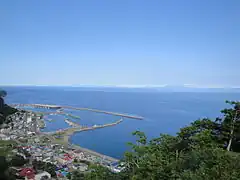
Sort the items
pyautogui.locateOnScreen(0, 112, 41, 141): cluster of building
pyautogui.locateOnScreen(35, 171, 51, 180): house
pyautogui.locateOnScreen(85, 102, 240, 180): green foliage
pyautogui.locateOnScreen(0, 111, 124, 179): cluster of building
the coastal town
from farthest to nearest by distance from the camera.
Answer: pyautogui.locateOnScreen(0, 112, 41, 141): cluster of building < pyautogui.locateOnScreen(0, 111, 124, 179): cluster of building < the coastal town < pyautogui.locateOnScreen(35, 171, 51, 180): house < pyautogui.locateOnScreen(85, 102, 240, 180): green foliage

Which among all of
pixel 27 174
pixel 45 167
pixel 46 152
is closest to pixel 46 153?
pixel 46 152

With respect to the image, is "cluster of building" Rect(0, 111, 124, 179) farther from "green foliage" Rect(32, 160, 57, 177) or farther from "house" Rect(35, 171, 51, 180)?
"green foliage" Rect(32, 160, 57, 177)

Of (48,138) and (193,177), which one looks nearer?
(193,177)

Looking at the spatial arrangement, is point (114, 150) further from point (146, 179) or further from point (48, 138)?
point (146, 179)

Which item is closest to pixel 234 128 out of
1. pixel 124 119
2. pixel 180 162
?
pixel 180 162

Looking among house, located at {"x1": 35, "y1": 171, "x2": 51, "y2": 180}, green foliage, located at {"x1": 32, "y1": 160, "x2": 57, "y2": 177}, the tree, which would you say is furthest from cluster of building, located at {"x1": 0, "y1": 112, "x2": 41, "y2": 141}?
house, located at {"x1": 35, "y1": 171, "x2": 51, "y2": 180}

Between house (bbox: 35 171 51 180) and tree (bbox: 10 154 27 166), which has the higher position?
house (bbox: 35 171 51 180)

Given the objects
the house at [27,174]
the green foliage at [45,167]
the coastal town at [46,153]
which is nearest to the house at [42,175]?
the coastal town at [46,153]

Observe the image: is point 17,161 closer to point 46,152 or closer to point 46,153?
point 46,153
